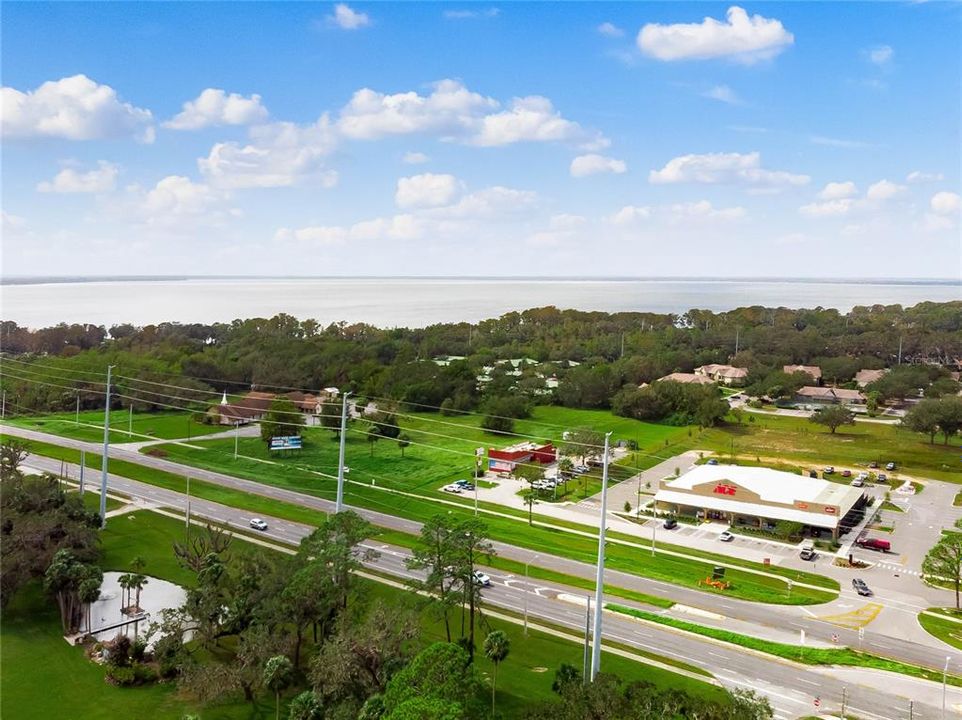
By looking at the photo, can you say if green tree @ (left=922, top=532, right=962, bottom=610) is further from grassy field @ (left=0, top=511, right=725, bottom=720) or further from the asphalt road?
grassy field @ (left=0, top=511, right=725, bottom=720)

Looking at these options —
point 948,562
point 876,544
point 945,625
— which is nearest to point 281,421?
point 876,544

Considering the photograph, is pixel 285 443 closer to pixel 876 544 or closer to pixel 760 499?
pixel 760 499

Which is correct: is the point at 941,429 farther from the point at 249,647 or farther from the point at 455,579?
the point at 249,647

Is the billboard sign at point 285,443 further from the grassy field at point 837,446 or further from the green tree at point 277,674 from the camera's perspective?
the green tree at point 277,674

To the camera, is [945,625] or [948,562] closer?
[945,625]

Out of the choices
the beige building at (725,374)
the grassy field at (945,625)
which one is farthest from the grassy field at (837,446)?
the grassy field at (945,625)

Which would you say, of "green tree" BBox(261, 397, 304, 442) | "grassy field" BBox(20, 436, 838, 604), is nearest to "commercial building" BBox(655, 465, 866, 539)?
"grassy field" BBox(20, 436, 838, 604)

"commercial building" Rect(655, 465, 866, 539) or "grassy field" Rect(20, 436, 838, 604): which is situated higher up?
"commercial building" Rect(655, 465, 866, 539)
